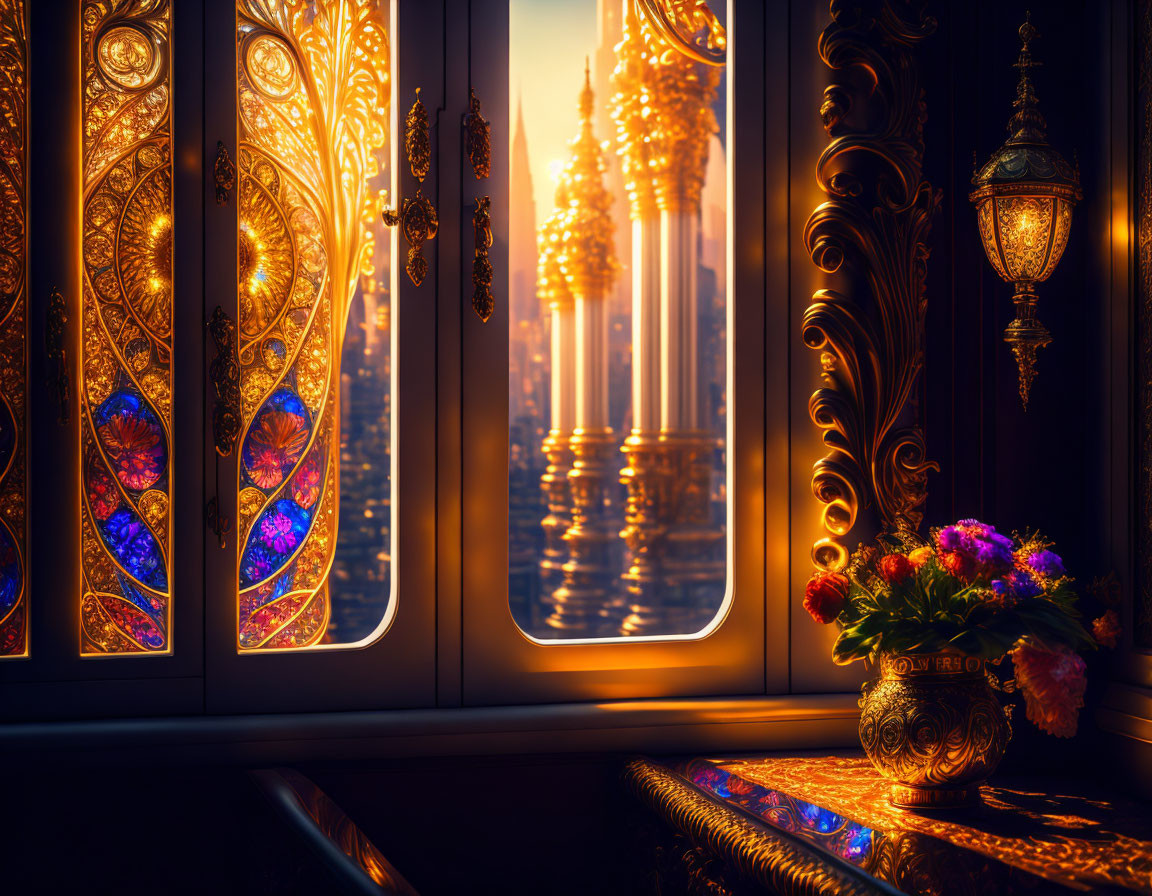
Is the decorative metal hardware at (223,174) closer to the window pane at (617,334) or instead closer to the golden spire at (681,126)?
the window pane at (617,334)

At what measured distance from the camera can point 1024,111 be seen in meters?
1.81

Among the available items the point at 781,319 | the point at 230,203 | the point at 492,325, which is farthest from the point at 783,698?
the point at 230,203

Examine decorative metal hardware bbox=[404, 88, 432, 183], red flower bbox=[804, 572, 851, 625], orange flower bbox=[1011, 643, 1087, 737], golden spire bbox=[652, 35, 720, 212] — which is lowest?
orange flower bbox=[1011, 643, 1087, 737]

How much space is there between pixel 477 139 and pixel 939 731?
4.39ft

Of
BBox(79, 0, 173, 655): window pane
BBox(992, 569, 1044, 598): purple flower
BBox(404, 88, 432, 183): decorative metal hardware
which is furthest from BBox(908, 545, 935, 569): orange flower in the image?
BBox(79, 0, 173, 655): window pane

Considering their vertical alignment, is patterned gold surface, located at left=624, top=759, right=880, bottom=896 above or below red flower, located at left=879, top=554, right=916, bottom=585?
below

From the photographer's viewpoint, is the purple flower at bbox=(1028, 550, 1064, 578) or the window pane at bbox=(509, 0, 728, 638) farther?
the window pane at bbox=(509, 0, 728, 638)

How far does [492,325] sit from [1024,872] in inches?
49.6

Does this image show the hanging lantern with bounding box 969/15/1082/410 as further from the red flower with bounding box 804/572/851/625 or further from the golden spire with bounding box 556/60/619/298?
the golden spire with bounding box 556/60/619/298

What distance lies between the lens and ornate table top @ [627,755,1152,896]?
1260mm

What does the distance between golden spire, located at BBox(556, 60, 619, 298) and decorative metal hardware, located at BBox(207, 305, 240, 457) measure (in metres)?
0.98

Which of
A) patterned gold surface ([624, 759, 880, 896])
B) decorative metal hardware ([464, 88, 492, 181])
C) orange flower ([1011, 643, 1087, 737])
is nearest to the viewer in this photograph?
patterned gold surface ([624, 759, 880, 896])

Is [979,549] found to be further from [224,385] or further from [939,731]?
[224,385]

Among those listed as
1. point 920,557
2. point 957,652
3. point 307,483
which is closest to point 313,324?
point 307,483
